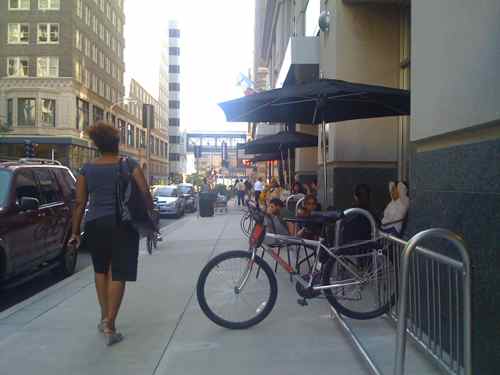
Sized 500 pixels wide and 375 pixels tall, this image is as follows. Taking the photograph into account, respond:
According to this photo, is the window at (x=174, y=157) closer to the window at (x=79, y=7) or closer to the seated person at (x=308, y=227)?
the window at (x=79, y=7)

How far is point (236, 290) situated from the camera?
4.82 meters

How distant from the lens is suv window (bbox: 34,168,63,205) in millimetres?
7703

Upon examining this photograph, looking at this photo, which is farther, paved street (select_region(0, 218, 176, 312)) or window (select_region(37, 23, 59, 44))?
window (select_region(37, 23, 59, 44))

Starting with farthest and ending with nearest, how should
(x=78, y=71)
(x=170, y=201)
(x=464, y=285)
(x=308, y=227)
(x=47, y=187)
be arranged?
(x=78, y=71) → (x=170, y=201) → (x=47, y=187) → (x=308, y=227) → (x=464, y=285)

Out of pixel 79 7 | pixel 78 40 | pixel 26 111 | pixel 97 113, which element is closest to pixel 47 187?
pixel 26 111

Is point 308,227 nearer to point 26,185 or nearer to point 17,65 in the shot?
point 26,185

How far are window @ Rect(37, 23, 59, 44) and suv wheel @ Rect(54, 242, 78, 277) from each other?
45.6m

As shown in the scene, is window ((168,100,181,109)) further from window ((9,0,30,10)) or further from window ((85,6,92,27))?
window ((9,0,30,10))

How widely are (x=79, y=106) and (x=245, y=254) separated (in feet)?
162

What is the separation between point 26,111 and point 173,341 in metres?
48.3

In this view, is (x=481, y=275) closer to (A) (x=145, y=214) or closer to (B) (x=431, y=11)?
(B) (x=431, y=11)

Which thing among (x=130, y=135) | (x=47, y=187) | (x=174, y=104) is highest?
(x=174, y=104)

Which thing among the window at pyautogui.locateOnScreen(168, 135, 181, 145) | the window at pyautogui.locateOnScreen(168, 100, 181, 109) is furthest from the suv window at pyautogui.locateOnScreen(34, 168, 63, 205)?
the window at pyautogui.locateOnScreen(168, 100, 181, 109)

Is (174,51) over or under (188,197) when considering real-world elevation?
over
